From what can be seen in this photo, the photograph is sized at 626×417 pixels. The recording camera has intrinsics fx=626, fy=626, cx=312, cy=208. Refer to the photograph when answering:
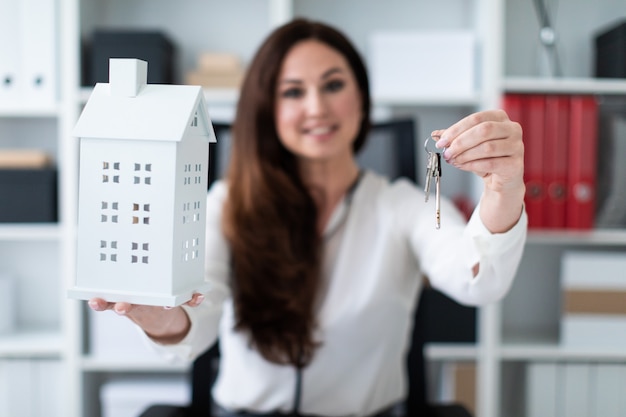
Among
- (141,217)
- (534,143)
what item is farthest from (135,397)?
(141,217)

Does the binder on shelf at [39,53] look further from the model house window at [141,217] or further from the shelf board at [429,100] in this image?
the model house window at [141,217]

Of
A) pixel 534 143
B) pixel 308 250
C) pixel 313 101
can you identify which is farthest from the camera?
pixel 534 143

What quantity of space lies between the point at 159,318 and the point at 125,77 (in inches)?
13.9

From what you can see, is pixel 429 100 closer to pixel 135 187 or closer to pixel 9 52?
pixel 9 52

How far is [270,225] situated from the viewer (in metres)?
1.26

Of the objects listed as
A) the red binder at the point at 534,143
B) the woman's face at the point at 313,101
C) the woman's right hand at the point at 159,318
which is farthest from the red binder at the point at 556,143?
the woman's right hand at the point at 159,318

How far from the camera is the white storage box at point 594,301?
1724 millimetres

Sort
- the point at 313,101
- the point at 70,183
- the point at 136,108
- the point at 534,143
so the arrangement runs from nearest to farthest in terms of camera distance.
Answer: the point at 136,108 → the point at 313,101 → the point at 534,143 → the point at 70,183

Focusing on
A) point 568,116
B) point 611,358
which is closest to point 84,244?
point 568,116

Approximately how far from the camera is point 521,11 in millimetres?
2006

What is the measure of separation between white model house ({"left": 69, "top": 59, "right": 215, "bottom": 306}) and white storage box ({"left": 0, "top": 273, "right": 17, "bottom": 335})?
5.05ft

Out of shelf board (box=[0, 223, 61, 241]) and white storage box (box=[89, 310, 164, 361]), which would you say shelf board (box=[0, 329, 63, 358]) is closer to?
white storage box (box=[89, 310, 164, 361])

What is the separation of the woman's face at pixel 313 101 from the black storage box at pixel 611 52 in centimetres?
96

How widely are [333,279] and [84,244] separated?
76 centimetres
